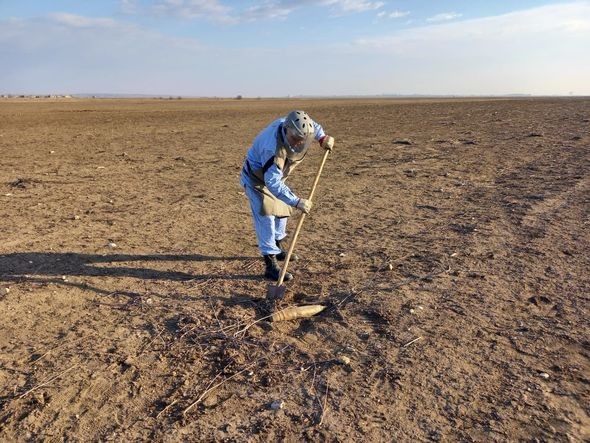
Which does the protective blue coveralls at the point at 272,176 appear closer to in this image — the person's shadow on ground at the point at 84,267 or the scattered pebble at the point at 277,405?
the person's shadow on ground at the point at 84,267

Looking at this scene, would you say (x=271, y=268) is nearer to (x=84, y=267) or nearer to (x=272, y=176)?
(x=272, y=176)

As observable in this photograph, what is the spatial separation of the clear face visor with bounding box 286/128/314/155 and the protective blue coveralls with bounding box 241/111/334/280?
0.01 meters

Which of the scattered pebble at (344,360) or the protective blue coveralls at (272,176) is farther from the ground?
the protective blue coveralls at (272,176)

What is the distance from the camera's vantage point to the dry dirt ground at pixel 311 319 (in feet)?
11.3

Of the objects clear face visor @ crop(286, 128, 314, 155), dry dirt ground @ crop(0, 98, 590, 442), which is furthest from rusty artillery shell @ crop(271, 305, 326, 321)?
clear face visor @ crop(286, 128, 314, 155)

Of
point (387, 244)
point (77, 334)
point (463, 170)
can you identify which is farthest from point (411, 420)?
point (463, 170)

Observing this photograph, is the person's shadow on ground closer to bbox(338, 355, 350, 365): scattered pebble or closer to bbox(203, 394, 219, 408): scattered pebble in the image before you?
bbox(338, 355, 350, 365): scattered pebble

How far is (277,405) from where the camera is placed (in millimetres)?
3562

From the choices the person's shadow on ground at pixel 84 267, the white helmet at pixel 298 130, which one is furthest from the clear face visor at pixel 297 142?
the person's shadow on ground at pixel 84 267

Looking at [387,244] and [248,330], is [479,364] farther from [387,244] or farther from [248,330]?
[387,244]

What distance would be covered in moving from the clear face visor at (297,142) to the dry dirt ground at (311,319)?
1.43m

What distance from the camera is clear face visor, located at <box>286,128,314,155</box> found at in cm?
501

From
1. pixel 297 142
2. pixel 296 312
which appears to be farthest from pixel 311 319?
pixel 297 142

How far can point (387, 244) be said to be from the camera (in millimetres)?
6621
